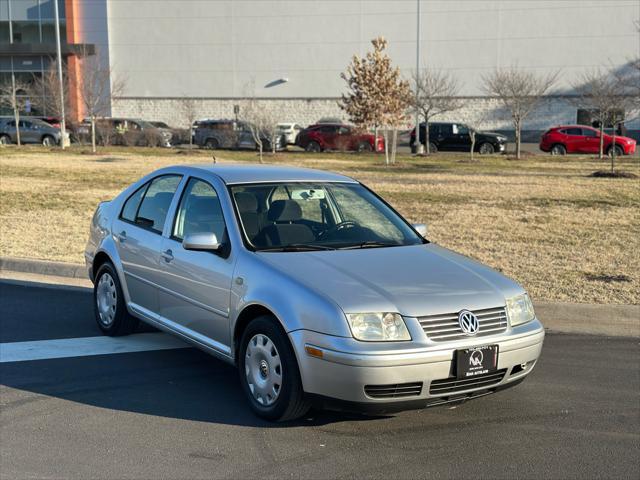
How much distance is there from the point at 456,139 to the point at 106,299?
1328 inches

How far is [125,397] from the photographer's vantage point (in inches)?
215

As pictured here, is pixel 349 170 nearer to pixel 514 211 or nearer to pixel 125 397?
pixel 514 211

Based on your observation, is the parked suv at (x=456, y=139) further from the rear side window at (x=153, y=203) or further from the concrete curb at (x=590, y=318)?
the rear side window at (x=153, y=203)

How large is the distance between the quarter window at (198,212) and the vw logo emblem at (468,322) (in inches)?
74.7

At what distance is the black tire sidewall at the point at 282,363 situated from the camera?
15.4 feet

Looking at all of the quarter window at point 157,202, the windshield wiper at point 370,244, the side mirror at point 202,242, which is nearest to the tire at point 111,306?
the quarter window at point 157,202

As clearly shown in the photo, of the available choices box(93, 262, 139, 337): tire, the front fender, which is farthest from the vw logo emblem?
box(93, 262, 139, 337): tire

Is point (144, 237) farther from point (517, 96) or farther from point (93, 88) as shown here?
point (93, 88)

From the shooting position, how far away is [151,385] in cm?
571

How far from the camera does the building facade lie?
47.9 m

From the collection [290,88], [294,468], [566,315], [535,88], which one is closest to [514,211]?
[566,315]

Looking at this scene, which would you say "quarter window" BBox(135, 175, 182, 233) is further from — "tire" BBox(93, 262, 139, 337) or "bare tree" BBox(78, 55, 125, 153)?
"bare tree" BBox(78, 55, 125, 153)

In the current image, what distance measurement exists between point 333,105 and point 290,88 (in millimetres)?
3055

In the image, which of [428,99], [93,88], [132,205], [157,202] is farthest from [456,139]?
[157,202]
